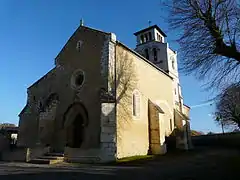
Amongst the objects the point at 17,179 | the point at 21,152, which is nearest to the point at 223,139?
the point at 21,152

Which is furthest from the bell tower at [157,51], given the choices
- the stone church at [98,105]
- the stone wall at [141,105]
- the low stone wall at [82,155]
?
the low stone wall at [82,155]

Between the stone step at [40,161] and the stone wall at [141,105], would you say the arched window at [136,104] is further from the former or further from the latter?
the stone step at [40,161]

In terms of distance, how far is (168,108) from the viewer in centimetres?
2300

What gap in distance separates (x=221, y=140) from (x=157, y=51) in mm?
19010

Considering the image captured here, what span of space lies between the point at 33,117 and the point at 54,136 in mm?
5469

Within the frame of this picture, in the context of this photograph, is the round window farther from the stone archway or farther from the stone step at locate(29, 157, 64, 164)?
the stone step at locate(29, 157, 64, 164)

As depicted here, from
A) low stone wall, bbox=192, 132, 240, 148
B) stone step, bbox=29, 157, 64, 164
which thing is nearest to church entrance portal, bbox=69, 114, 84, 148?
stone step, bbox=29, 157, 64, 164

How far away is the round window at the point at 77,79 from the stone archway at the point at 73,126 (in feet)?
5.36

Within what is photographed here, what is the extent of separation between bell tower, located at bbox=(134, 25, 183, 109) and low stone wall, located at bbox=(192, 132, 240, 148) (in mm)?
11586

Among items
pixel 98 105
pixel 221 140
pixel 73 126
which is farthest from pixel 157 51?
pixel 221 140

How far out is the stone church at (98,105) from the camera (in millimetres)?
14906

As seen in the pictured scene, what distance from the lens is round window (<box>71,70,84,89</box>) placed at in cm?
1748

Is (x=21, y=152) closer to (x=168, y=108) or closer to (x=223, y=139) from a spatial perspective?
(x=168, y=108)

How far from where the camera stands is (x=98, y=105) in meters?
15.5
